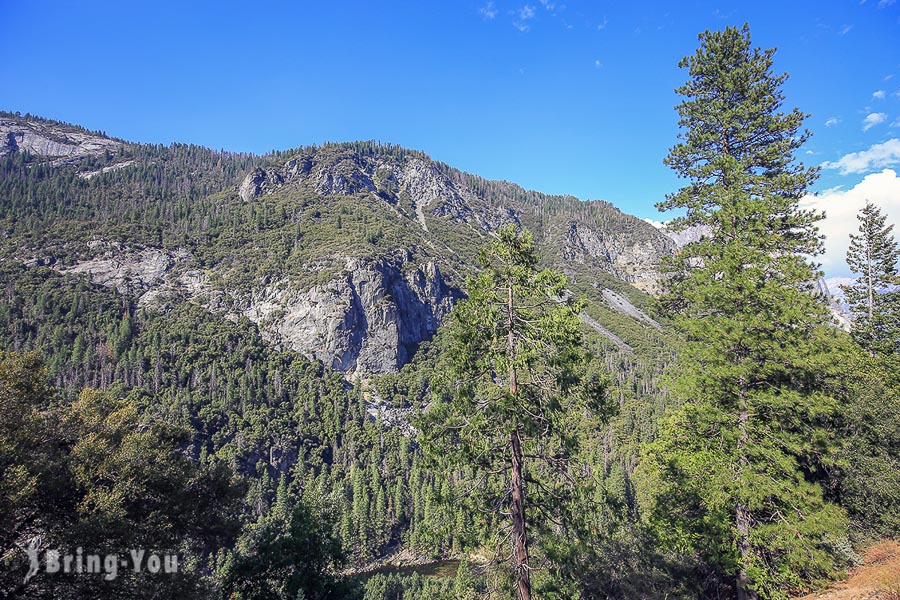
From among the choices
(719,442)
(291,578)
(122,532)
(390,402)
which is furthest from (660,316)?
(390,402)

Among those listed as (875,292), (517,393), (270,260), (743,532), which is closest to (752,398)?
(743,532)

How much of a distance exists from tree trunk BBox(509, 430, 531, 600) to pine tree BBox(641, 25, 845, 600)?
5517mm

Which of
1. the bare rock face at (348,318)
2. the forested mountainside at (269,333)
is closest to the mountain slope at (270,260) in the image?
the bare rock face at (348,318)

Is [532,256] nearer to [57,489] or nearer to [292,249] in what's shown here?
[57,489]

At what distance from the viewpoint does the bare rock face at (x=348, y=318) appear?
11812cm

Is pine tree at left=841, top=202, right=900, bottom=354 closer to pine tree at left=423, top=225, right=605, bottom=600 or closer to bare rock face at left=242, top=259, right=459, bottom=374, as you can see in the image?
pine tree at left=423, top=225, right=605, bottom=600

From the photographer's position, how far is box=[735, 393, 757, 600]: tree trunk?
9469 mm

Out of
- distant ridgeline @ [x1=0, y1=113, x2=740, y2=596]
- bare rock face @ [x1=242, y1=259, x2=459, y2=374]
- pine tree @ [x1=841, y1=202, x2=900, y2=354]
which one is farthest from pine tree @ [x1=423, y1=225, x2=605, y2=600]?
bare rock face @ [x1=242, y1=259, x2=459, y2=374]

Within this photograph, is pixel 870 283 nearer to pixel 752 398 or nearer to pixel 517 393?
pixel 752 398

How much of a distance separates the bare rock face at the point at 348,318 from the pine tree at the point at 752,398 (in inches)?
4303

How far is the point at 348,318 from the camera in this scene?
395 feet

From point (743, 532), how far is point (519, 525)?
6560mm

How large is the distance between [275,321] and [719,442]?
131 m

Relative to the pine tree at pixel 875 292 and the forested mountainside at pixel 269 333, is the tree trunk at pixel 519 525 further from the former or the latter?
the forested mountainside at pixel 269 333
